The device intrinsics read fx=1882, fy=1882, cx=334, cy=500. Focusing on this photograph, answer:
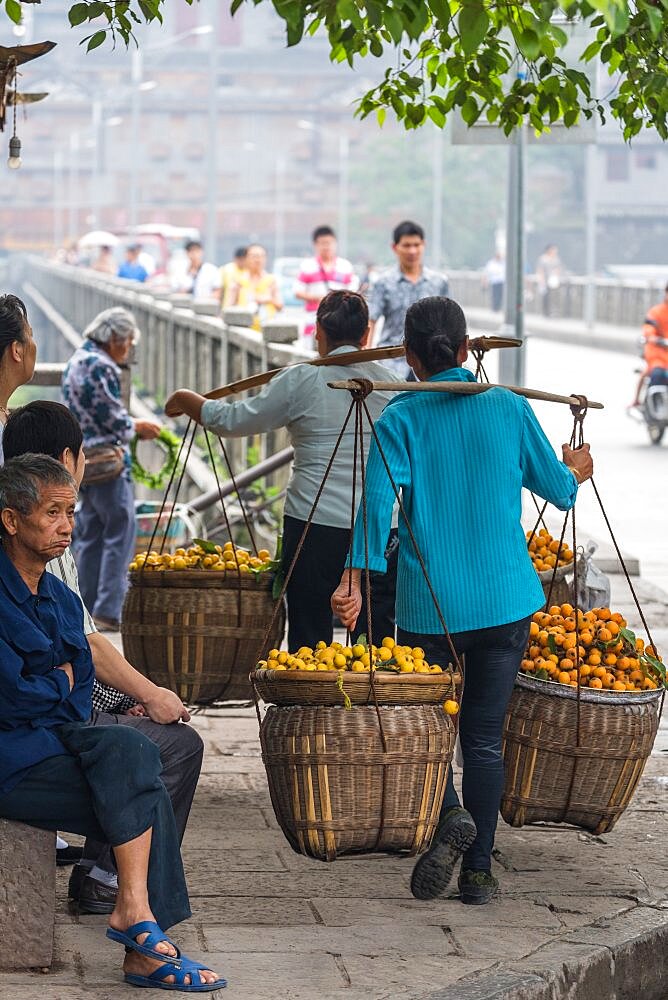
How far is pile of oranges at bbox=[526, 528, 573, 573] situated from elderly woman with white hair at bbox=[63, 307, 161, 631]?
3336 mm

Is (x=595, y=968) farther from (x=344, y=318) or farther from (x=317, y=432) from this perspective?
(x=344, y=318)

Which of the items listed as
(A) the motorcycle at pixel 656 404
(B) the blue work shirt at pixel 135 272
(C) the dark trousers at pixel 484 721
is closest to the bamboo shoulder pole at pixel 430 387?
(C) the dark trousers at pixel 484 721

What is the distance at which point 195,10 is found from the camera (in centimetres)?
10819

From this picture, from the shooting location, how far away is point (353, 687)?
4879 millimetres

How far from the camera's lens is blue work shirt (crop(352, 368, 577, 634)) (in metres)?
5.24

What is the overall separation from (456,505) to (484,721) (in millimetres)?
618

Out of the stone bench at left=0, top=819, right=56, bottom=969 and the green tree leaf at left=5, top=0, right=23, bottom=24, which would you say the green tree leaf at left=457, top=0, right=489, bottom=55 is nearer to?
the green tree leaf at left=5, top=0, right=23, bottom=24

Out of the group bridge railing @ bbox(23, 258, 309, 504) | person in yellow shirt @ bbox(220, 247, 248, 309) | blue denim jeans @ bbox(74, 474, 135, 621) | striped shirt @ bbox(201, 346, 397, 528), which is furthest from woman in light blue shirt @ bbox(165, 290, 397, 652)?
person in yellow shirt @ bbox(220, 247, 248, 309)

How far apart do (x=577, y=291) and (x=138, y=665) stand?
50753 mm

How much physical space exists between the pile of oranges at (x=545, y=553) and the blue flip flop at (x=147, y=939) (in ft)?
8.09

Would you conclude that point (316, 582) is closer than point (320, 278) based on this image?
Yes

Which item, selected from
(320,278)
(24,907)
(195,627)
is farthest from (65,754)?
(320,278)

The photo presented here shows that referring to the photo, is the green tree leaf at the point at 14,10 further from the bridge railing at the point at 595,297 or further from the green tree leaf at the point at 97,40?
the bridge railing at the point at 595,297

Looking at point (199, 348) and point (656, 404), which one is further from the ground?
point (199, 348)
